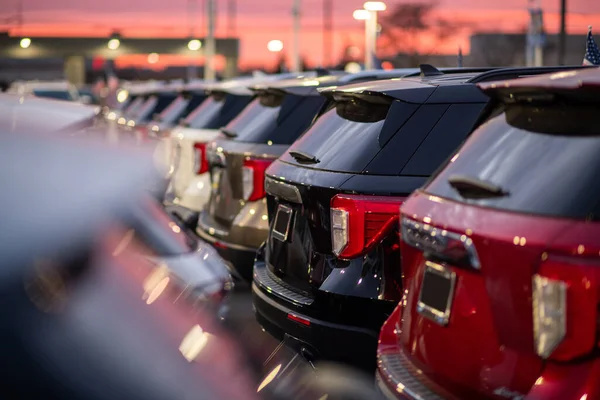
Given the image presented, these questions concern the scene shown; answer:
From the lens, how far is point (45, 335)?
118 inches

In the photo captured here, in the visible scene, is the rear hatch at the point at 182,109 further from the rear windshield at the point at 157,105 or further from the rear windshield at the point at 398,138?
the rear windshield at the point at 398,138

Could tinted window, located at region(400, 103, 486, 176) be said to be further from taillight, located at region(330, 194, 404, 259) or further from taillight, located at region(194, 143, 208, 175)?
taillight, located at region(194, 143, 208, 175)

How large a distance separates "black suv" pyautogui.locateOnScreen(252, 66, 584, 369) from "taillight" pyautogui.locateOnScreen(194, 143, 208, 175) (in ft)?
15.8

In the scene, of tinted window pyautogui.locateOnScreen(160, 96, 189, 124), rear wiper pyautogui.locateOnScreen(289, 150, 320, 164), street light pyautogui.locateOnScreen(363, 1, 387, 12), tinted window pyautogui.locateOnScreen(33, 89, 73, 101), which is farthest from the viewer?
tinted window pyautogui.locateOnScreen(33, 89, 73, 101)

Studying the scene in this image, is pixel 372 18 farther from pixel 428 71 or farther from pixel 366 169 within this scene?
pixel 366 169

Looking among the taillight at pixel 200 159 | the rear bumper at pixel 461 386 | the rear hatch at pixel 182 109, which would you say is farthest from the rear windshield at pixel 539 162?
the rear hatch at pixel 182 109

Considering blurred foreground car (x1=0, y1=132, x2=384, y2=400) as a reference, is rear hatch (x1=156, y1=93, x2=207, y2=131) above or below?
below

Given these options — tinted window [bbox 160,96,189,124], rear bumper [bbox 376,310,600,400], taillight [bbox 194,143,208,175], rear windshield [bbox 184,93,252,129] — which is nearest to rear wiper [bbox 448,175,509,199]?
rear bumper [bbox 376,310,600,400]

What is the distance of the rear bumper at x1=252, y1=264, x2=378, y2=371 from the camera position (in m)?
5.66

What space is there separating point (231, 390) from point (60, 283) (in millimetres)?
593

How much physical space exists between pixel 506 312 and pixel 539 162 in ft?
1.68

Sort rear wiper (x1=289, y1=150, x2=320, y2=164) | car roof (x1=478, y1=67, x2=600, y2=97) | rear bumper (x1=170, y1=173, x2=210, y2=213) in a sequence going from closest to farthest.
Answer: car roof (x1=478, y1=67, x2=600, y2=97)
rear wiper (x1=289, y1=150, x2=320, y2=164)
rear bumper (x1=170, y1=173, x2=210, y2=213)

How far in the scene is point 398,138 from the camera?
581 cm

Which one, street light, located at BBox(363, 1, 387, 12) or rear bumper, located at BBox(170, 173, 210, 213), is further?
street light, located at BBox(363, 1, 387, 12)
